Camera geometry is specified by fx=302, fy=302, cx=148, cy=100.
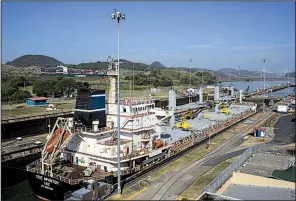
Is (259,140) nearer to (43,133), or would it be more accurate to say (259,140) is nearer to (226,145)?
(226,145)

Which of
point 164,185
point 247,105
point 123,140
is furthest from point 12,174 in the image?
point 247,105

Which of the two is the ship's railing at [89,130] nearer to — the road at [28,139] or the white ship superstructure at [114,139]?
the white ship superstructure at [114,139]

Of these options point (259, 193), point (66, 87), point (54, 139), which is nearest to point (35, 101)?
point (66, 87)

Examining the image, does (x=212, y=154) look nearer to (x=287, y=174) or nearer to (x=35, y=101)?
(x=287, y=174)

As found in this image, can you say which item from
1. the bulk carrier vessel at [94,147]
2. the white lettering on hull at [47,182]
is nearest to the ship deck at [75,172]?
the bulk carrier vessel at [94,147]

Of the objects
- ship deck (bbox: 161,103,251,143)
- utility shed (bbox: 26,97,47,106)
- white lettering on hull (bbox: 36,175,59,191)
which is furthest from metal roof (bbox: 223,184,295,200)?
utility shed (bbox: 26,97,47,106)
